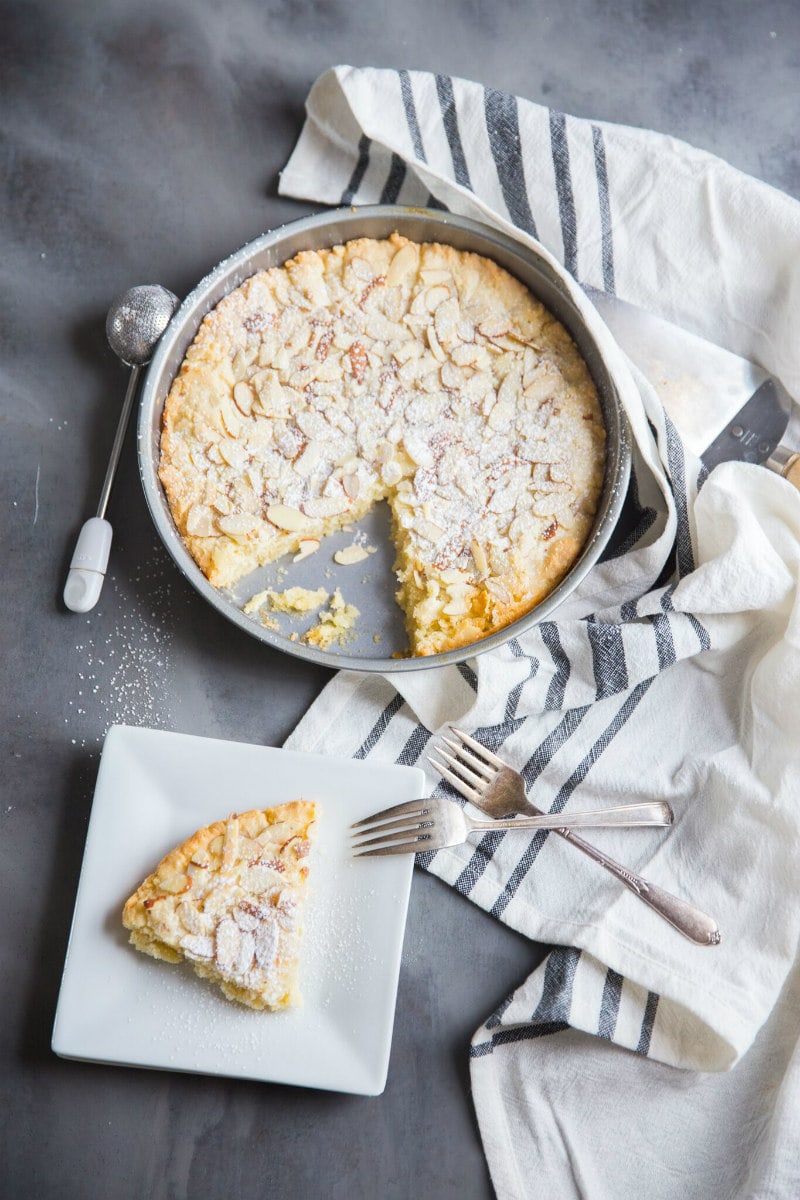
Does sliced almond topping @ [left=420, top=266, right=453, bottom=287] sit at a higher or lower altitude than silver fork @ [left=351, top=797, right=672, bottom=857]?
higher

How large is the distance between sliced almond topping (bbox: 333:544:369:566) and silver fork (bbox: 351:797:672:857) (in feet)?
1.76

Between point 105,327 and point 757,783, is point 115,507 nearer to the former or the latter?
point 105,327

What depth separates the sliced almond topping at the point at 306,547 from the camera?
226 centimetres

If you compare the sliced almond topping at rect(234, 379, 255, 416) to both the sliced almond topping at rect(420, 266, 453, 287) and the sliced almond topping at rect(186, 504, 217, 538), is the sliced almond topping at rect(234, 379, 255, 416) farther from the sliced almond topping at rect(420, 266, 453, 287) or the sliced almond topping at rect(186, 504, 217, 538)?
the sliced almond topping at rect(420, 266, 453, 287)

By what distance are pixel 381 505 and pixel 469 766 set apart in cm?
61

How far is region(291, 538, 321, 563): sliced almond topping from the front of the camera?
2.26m

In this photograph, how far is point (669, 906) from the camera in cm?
203

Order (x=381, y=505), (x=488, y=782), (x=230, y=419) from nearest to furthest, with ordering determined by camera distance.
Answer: (x=488, y=782), (x=230, y=419), (x=381, y=505)

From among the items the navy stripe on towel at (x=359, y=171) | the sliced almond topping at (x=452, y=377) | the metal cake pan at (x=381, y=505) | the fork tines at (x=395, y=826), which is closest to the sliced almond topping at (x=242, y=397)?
the metal cake pan at (x=381, y=505)

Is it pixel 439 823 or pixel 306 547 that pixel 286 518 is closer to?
pixel 306 547

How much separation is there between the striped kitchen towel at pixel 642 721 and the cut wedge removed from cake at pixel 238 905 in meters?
0.24

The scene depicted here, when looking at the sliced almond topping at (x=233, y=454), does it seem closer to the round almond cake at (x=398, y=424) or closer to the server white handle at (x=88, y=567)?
the round almond cake at (x=398, y=424)

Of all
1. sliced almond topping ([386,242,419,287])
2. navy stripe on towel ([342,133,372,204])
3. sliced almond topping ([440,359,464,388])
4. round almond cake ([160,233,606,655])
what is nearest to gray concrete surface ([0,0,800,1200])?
navy stripe on towel ([342,133,372,204])

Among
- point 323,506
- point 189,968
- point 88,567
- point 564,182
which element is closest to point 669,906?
point 189,968
